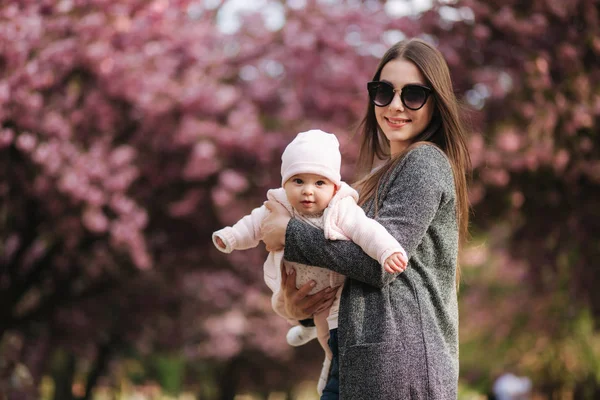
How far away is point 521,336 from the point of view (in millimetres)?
16109

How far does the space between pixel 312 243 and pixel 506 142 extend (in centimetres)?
713

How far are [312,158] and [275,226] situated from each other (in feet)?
0.86

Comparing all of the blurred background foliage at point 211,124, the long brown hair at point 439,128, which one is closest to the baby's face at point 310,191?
the long brown hair at point 439,128

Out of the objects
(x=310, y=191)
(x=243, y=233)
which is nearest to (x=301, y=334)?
(x=243, y=233)

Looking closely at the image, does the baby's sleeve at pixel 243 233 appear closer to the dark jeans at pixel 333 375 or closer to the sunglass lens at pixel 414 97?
the dark jeans at pixel 333 375

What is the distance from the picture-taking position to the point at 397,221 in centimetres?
282

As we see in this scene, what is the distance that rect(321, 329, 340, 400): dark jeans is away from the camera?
3057 mm

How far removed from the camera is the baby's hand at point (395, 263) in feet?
8.85

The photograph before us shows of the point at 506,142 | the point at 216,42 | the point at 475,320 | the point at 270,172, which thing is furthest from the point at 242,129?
the point at 475,320

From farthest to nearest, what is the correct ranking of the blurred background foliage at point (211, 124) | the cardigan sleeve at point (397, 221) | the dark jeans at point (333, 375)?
the blurred background foliage at point (211, 124) → the dark jeans at point (333, 375) → the cardigan sleeve at point (397, 221)

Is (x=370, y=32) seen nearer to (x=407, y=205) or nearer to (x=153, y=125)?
(x=153, y=125)

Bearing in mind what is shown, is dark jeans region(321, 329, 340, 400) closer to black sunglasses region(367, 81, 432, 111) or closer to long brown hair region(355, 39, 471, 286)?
long brown hair region(355, 39, 471, 286)

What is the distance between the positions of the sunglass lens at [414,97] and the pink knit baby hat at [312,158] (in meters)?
0.30

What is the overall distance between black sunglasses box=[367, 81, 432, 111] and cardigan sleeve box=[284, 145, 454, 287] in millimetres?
167
